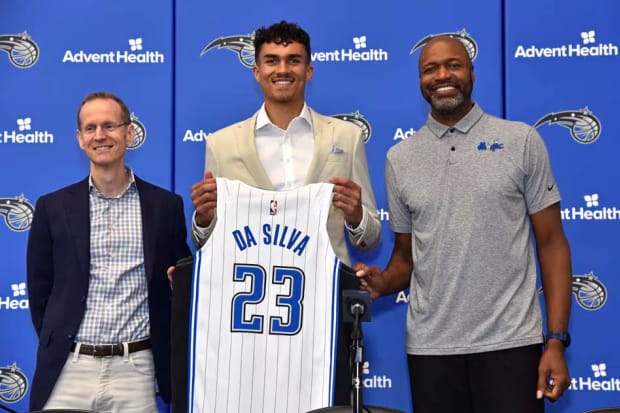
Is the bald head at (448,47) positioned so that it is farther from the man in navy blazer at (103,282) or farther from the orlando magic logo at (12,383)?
the orlando magic logo at (12,383)

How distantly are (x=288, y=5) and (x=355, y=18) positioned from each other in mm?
306

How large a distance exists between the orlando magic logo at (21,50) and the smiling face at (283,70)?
48.9 inches

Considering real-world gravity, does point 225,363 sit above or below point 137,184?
below

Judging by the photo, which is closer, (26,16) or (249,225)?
(249,225)

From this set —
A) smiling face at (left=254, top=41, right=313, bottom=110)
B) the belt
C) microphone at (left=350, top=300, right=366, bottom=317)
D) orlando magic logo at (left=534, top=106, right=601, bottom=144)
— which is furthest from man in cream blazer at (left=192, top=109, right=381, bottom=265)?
orlando magic logo at (left=534, top=106, right=601, bottom=144)

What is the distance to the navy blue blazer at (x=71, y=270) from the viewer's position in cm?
268

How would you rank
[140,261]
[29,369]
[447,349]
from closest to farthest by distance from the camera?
[447,349] → [140,261] → [29,369]

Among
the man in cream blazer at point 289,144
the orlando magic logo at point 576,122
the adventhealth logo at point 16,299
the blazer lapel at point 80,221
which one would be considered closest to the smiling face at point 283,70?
the man in cream blazer at point 289,144

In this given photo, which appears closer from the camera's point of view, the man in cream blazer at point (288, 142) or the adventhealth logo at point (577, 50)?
the man in cream blazer at point (288, 142)

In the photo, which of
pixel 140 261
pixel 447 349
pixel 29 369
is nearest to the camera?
pixel 447 349

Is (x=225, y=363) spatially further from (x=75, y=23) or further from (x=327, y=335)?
(x=75, y=23)

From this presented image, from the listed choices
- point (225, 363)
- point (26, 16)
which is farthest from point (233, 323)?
point (26, 16)

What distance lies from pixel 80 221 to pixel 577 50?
A: 2.23 metres

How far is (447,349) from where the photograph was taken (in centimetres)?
252
